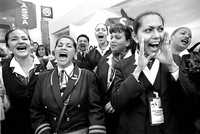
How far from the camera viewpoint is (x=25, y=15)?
7.69 meters

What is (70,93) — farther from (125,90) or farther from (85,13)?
(85,13)

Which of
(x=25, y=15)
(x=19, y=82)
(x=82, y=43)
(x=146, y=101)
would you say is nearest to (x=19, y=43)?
(x=19, y=82)

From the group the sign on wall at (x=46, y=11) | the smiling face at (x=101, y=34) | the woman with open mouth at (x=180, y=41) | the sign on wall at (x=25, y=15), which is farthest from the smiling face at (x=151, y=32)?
the sign on wall at (x=46, y=11)

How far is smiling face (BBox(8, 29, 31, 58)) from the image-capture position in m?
2.74

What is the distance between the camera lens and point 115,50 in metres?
2.67

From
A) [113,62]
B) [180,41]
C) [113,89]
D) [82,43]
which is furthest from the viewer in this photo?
[82,43]

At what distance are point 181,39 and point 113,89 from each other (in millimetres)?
A: 1886

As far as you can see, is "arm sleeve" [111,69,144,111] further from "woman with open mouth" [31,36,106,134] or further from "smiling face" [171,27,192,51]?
"smiling face" [171,27,192,51]

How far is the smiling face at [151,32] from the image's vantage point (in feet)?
5.99

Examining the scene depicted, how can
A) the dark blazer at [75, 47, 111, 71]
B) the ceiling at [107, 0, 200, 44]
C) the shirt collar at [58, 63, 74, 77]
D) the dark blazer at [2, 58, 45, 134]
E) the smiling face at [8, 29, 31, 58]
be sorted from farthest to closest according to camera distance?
the ceiling at [107, 0, 200, 44] < the dark blazer at [75, 47, 111, 71] < the smiling face at [8, 29, 31, 58] < the dark blazer at [2, 58, 45, 134] < the shirt collar at [58, 63, 74, 77]

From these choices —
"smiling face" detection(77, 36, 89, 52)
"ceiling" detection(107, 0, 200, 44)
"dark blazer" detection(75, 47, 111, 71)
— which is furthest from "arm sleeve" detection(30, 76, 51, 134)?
"ceiling" detection(107, 0, 200, 44)

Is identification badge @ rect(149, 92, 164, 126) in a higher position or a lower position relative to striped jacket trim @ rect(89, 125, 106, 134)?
higher

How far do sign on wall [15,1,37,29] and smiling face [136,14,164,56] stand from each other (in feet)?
20.4

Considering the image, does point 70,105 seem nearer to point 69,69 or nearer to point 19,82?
point 69,69
